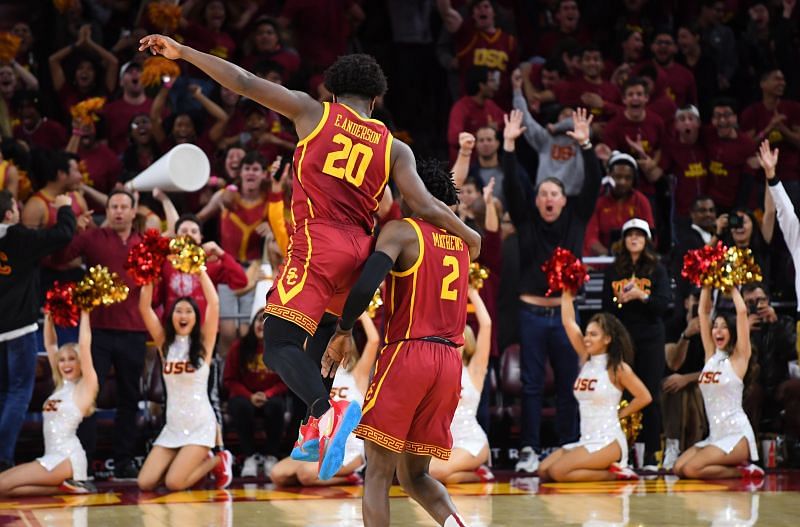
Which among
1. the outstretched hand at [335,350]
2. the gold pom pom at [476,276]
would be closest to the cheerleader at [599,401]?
the gold pom pom at [476,276]

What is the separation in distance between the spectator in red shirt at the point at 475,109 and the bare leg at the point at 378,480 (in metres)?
6.99

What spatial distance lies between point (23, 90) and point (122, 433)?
445 centimetres

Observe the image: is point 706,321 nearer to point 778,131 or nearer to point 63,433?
point 778,131

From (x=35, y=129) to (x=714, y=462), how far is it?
7.12m

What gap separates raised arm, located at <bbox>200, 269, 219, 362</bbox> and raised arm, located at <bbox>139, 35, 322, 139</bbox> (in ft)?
12.3

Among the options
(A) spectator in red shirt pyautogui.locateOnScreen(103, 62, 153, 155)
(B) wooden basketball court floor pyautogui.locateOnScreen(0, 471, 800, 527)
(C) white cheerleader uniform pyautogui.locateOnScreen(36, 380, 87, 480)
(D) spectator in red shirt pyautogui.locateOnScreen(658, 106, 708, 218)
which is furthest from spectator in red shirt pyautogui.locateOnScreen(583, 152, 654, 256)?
(C) white cheerleader uniform pyautogui.locateOnScreen(36, 380, 87, 480)

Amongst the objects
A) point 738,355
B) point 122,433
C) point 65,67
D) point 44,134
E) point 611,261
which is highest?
point 65,67

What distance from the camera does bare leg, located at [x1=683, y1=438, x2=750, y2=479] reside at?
32.8 feet

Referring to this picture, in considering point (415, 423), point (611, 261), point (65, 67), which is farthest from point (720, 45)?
point (415, 423)

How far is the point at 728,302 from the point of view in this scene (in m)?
10.8

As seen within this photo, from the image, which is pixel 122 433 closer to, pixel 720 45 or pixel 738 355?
pixel 738 355

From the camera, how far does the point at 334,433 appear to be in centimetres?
566

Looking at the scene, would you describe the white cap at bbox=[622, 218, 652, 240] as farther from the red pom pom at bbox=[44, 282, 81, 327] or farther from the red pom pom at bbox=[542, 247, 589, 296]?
the red pom pom at bbox=[44, 282, 81, 327]

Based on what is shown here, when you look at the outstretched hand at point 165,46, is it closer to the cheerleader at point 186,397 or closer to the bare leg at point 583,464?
the cheerleader at point 186,397
